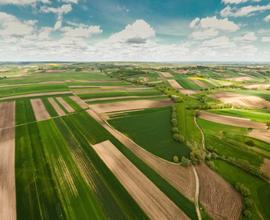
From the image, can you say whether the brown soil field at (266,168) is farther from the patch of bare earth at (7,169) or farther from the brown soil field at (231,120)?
the patch of bare earth at (7,169)

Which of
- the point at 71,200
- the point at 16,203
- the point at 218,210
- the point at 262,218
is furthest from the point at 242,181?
the point at 16,203

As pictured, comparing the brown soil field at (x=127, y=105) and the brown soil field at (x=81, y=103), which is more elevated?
the brown soil field at (x=81, y=103)

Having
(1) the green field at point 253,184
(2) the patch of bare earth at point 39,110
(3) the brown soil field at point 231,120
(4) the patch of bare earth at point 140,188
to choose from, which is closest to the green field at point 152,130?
(1) the green field at point 253,184

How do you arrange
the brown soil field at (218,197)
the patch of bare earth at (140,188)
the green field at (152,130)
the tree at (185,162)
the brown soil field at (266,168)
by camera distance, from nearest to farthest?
the patch of bare earth at (140,188) → the brown soil field at (218,197) → the brown soil field at (266,168) → the tree at (185,162) → the green field at (152,130)

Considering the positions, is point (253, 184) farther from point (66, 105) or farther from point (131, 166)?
point (66, 105)

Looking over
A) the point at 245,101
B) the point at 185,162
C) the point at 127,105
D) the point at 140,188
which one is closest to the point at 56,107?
the point at 127,105

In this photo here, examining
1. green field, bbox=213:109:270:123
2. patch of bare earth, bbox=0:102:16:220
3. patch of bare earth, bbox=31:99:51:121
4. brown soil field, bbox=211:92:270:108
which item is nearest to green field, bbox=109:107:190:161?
green field, bbox=213:109:270:123

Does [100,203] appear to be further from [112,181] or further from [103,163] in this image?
[103,163]
